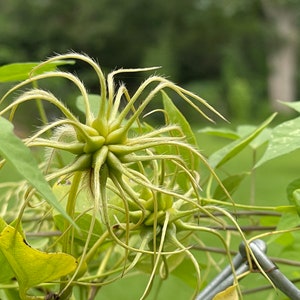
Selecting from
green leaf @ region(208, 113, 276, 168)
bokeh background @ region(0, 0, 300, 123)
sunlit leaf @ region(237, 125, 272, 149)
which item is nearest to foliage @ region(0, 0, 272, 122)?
bokeh background @ region(0, 0, 300, 123)

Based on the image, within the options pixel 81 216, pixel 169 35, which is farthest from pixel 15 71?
pixel 169 35

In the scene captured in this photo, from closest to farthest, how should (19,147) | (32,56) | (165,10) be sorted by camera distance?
(19,147) < (32,56) < (165,10)

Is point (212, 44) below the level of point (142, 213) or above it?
below

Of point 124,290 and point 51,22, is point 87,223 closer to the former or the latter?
point 124,290

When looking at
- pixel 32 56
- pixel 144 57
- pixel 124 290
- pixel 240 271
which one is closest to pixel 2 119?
pixel 240 271

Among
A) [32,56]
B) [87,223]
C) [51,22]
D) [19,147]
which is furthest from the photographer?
[51,22]

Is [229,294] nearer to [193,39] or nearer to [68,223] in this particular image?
[68,223]

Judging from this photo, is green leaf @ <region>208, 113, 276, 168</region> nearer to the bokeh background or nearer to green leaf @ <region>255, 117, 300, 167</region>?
green leaf @ <region>255, 117, 300, 167</region>
